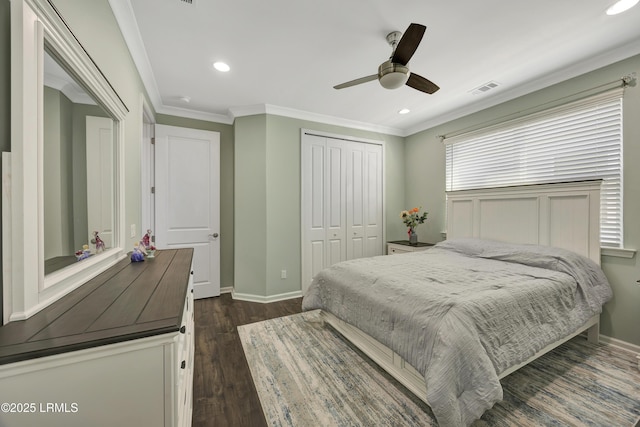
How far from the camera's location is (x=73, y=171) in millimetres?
1150

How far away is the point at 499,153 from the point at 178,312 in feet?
12.4

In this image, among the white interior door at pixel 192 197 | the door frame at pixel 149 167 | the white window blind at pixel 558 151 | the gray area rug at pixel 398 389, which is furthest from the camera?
the white interior door at pixel 192 197

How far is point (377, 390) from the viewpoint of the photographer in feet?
5.72

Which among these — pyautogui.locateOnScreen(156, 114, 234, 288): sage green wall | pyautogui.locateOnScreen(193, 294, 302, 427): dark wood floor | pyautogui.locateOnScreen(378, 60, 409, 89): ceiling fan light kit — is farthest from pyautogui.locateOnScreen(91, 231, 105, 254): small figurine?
pyautogui.locateOnScreen(156, 114, 234, 288): sage green wall

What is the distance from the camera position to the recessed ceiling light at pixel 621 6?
67.2 inches

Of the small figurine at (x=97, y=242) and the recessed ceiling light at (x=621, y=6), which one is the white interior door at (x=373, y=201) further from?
the small figurine at (x=97, y=242)

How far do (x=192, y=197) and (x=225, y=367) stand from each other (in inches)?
90.2

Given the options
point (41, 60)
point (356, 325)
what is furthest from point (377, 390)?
point (41, 60)

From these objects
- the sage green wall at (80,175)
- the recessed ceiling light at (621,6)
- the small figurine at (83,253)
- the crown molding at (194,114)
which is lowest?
the small figurine at (83,253)

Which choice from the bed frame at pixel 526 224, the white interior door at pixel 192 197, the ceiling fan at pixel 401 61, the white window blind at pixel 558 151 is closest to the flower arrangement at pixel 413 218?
the bed frame at pixel 526 224

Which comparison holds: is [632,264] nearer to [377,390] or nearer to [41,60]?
[377,390]

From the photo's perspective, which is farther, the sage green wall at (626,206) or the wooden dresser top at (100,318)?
the sage green wall at (626,206)

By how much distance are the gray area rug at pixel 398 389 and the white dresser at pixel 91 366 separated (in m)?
1.03

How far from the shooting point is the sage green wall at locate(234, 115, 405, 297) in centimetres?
342
